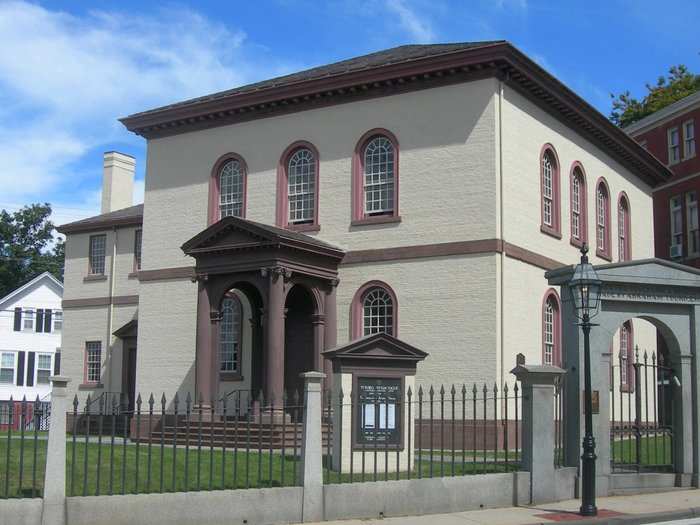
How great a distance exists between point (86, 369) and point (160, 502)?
23015 millimetres

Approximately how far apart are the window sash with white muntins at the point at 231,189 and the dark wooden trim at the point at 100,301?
25.0 feet

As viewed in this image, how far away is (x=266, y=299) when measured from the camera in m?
22.2

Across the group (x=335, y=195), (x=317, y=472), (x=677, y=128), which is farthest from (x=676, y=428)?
(x=677, y=128)

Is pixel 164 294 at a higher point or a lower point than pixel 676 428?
higher

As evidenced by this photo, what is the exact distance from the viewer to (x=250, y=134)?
26.2m

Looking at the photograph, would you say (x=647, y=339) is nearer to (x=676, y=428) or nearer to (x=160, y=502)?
(x=676, y=428)

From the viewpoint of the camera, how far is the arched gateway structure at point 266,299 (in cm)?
2198

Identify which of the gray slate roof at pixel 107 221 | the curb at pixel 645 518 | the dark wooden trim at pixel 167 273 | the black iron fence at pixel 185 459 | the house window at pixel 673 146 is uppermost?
the house window at pixel 673 146

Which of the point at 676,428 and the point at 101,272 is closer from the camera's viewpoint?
the point at 676,428

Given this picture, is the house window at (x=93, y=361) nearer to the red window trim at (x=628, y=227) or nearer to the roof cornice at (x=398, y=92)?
the roof cornice at (x=398, y=92)

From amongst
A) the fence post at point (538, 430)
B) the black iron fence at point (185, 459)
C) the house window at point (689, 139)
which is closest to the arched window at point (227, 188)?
the black iron fence at point (185, 459)

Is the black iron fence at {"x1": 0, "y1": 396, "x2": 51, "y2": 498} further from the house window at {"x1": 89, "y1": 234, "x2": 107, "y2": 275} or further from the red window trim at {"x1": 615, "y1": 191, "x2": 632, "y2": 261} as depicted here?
the red window trim at {"x1": 615, "y1": 191, "x2": 632, "y2": 261}

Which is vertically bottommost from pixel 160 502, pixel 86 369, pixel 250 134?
pixel 160 502

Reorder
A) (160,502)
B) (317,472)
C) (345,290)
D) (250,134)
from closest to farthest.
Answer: (160,502), (317,472), (345,290), (250,134)
